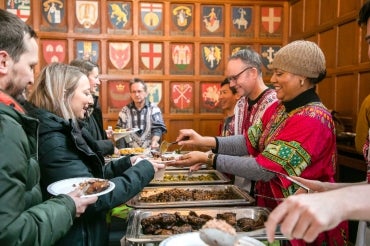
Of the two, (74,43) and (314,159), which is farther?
(74,43)

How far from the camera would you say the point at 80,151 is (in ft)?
5.33

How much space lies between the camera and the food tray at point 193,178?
2.46 metres

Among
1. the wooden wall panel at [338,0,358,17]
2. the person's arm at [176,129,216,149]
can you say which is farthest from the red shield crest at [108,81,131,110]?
the wooden wall panel at [338,0,358,17]

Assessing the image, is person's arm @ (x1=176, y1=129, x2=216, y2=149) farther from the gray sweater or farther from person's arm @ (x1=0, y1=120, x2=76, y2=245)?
person's arm @ (x1=0, y1=120, x2=76, y2=245)

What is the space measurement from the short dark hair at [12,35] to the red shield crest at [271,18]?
4.55 m

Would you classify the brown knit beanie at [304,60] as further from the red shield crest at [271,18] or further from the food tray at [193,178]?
the red shield crest at [271,18]

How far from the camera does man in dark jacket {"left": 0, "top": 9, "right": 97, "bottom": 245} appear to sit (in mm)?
1012

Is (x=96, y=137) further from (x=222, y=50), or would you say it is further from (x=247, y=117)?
(x=222, y=50)

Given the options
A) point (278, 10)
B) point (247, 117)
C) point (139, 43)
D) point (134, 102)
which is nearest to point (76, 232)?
point (247, 117)

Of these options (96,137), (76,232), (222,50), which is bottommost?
(76,232)

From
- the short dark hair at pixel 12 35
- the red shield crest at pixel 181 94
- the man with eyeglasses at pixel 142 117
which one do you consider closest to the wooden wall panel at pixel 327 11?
the red shield crest at pixel 181 94

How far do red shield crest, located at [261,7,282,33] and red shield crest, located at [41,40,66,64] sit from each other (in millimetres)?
2980

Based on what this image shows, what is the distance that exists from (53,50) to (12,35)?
3991 millimetres

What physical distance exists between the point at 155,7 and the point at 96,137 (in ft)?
8.31
